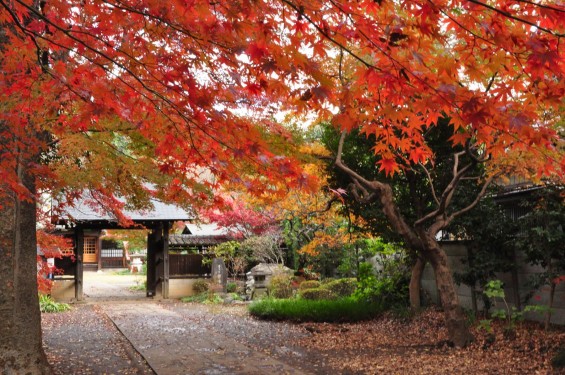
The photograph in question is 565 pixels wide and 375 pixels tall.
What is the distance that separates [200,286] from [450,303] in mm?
12635

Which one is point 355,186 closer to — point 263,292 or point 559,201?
point 559,201

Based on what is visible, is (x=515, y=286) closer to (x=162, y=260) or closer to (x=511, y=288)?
(x=511, y=288)

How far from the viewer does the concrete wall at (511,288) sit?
8.79 metres

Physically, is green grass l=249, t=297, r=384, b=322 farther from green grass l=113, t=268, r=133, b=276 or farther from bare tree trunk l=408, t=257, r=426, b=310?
green grass l=113, t=268, r=133, b=276

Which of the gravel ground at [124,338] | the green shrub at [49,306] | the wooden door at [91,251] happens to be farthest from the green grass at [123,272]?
the gravel ground at [124,338]

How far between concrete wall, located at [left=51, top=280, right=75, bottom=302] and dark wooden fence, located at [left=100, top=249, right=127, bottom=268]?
21846mm

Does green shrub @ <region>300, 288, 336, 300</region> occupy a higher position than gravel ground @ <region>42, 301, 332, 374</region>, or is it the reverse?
green shrub @ <region>300, 288, 336, 300</region>

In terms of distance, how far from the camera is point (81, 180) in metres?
7.71

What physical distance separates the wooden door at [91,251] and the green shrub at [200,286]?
791 inches

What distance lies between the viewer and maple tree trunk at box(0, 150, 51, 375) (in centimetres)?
636

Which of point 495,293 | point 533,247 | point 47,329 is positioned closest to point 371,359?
point 495,293

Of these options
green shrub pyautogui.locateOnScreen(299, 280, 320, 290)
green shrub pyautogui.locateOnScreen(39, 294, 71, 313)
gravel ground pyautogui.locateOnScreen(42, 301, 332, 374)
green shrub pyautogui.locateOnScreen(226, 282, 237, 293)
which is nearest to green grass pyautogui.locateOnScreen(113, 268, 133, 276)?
green shrub pyautogui.locateOnScreen(226, 282, 237, 293)

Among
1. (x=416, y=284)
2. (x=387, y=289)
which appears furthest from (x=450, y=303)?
(x=387, y=289)

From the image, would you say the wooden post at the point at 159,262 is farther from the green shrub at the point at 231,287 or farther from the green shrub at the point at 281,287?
the green shrub at the point at 281,287
